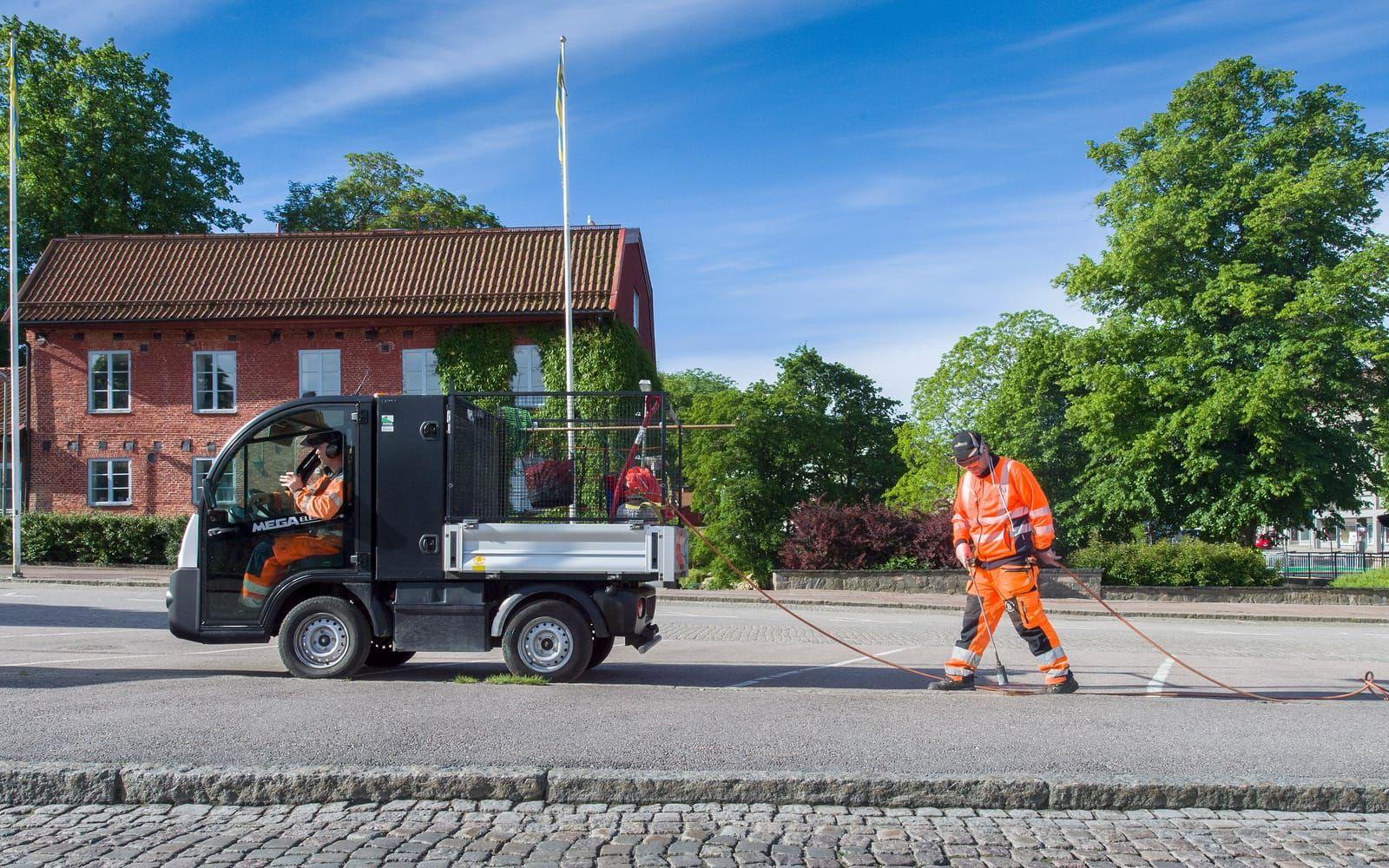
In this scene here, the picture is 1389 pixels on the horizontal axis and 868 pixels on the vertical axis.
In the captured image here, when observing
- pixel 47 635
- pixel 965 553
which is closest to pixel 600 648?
pixel 965 553

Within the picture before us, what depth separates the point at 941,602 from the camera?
75.2 feet

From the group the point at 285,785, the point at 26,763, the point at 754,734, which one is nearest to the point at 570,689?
the point at 754,734

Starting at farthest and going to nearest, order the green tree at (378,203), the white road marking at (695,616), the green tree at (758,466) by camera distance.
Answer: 1. the green tree at (378,203)
2. the green tree at (758,466)
3. the white road marking at (695,616)

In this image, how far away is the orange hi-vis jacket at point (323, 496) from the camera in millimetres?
9375

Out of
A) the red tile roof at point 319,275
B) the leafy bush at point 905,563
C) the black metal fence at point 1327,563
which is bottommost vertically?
the black metal fence at point 1327,563

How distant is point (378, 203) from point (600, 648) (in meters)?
44.4

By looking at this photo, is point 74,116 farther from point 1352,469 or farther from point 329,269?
point 1352,469

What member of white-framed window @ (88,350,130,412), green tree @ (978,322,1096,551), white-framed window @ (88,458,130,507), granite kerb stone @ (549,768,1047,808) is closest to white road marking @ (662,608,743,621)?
granite kerb stone @ (549,768,1047,808)

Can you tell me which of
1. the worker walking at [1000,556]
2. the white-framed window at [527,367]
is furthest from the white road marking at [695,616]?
the white-framed window at [527,367]

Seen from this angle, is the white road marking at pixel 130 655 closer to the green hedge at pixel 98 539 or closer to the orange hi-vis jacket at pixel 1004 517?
the orange hi-vis jacket at pixel 1004 517

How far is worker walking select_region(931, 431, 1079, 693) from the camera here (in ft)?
28.3

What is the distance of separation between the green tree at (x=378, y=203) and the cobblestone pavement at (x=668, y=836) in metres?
46.3

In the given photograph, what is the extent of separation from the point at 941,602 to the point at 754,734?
671 inches

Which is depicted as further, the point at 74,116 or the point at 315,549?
the point at 74,116
